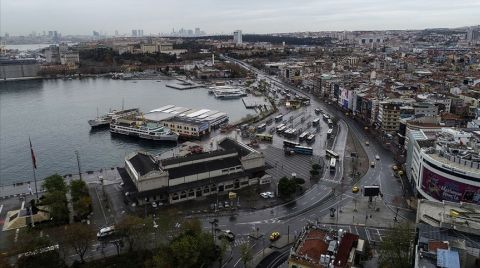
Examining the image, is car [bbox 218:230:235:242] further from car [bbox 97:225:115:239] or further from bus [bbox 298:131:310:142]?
bus [bbox 298:131:310:142]

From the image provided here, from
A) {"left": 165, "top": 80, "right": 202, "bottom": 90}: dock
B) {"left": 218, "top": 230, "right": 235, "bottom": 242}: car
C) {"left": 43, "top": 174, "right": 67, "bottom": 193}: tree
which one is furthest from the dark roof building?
{"left": 165, "top": 80, "right": 202, "bottom": 90}: dock

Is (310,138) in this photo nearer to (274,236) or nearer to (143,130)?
(143,130)

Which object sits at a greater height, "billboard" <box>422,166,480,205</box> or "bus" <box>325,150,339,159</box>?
"billboard" <box>422,166,480,205</box>

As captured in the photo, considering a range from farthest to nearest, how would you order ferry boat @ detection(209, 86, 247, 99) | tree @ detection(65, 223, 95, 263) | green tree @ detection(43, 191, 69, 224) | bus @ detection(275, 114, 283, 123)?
ferry boat @ detection(209, 86, 247, 99), bus @ detection(275, 114, 283, 123), green tree @ detection(43, 191, 69, 224), tree @ detection(65, 223, 95, 263)

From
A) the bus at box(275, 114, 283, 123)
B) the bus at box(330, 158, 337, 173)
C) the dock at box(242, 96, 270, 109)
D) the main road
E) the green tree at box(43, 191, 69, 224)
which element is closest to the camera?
the main road

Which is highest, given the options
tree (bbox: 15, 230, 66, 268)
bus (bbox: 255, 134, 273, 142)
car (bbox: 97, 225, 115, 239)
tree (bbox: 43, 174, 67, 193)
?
tree (bbox: 43, 174, 67, 193)

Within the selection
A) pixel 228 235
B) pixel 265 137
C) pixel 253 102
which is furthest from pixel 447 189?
pixel 253 102

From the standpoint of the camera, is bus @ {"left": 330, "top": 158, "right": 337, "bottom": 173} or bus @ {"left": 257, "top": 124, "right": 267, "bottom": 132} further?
bus @ {"left": 257, "top": 124, "right": 267, "bottom": 132}

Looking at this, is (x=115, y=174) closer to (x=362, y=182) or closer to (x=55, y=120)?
(x=362, y=182)

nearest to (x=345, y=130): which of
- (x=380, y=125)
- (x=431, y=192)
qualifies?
(x=380, y=125)
